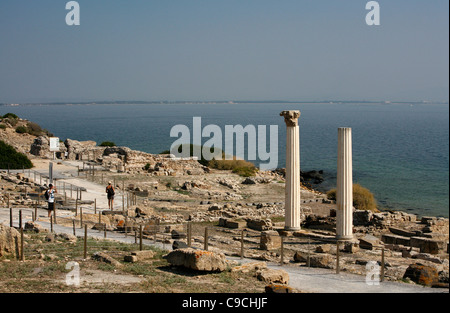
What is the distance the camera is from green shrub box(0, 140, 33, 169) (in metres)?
32.4

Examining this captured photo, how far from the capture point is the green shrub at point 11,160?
32375mm

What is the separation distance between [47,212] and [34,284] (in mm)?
10637

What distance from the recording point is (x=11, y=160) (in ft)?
108

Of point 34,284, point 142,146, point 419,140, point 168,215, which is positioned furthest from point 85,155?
point 419,140

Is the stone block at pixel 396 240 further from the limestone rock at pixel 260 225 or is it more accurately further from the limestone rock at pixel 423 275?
the limestone rock at pixel 423 275

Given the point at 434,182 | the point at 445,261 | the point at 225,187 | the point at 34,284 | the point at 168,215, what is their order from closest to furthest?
1. the point at 34,284
2. the point at 445,261
3. the point at 168,215
4. the point at 225,187
5. the point at 434,182

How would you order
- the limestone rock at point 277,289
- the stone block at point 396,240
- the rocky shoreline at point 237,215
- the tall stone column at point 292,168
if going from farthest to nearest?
the stone block at point 396,240 → the tall stone column at point 292,168 → the rocky shoreline at point 237,215 → the limestone rock at point 277,289

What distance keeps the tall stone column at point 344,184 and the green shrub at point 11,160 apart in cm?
2017

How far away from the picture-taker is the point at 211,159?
47.4 m

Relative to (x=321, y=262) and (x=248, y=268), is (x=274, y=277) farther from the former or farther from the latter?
(x=321, y=262)

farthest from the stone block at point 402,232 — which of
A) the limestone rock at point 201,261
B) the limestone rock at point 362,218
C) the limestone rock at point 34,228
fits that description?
the limestone rock at point 34,228

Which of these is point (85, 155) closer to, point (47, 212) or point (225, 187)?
point (225, 187)

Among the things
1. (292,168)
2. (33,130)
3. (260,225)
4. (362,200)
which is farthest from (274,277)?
(33,130)

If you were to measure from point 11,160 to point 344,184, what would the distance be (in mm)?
21127
